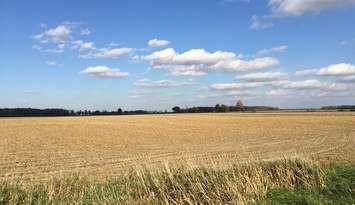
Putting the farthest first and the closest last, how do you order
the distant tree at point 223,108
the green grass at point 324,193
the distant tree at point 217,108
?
the distant tree at point 217,108 < the distant tree at point 223,108 < the green grass at point 324,193

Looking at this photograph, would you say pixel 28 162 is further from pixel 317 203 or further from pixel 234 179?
pixel 317 203

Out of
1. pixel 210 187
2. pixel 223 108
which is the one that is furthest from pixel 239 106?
pixel 210 187

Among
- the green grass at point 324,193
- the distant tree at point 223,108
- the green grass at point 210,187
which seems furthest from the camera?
the distant tree at point 223,108

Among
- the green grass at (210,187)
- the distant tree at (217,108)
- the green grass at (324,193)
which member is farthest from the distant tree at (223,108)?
the green grass at (324,193)

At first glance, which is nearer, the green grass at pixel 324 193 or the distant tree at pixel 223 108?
the green grass at pixel 324 193

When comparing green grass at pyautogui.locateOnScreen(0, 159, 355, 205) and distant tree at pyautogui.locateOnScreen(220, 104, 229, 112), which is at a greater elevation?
distant tree at pyautogui.locateOnScreen(220, 104, 229, 112)

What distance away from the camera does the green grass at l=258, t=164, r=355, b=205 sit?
28.2 ft

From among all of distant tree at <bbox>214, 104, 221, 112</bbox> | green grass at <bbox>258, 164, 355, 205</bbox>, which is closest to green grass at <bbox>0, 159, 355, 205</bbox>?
green grass at <bbox>258, 164, 355, 205</bbox>

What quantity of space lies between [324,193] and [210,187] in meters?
2.38

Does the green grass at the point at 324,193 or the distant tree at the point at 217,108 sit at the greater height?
the distant tree at the point at 217,108

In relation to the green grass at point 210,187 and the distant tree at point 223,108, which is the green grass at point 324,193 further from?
the distant tree at point 223,108

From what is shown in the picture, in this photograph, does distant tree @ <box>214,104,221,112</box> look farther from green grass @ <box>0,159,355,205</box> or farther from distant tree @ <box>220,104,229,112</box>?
green grass @ <box>0,159,355,205</box>

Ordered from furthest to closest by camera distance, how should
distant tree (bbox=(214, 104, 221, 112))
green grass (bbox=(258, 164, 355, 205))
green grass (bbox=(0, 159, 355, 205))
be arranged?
distant tree (bbox=(214, 104, 221, 112)) < green grass (bbox=(0, 159, 355, 205)) < green grass (bbox=(258, 164, 355, 205))

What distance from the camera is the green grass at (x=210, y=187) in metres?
9.03
